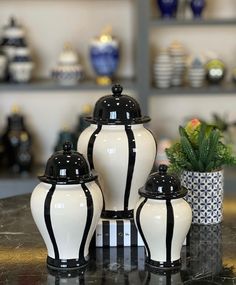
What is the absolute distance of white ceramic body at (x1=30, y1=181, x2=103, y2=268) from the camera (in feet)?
5.02

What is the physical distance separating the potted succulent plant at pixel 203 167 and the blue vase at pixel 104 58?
1.83m

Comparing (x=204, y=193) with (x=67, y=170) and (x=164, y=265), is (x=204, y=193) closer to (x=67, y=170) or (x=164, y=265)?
(x=164, y=265)

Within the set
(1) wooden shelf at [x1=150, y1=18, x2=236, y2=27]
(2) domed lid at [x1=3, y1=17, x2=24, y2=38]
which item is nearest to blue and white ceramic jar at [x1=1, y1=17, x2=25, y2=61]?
(2) domed lid at [x1=3, y1=17, x2=24, y2=38]

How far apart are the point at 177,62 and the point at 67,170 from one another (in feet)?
7.30

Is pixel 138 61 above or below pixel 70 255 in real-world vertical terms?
above

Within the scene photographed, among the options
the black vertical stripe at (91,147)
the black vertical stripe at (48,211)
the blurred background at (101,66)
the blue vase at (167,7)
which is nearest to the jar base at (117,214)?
the black vertical stripe at (91,147)

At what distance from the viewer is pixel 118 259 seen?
5.37 feet

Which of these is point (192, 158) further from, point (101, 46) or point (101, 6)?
point (101, 6)

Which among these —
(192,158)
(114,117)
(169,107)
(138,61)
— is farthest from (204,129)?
(169,107)

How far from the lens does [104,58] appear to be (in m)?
3.65

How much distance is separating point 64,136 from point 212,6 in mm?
1082

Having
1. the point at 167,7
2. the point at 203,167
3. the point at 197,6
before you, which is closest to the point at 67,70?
the point at 167,7

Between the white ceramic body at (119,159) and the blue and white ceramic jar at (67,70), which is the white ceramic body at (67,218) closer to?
the white ceramic body at (119,159)

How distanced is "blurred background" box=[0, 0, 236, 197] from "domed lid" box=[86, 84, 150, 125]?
1815 mm
